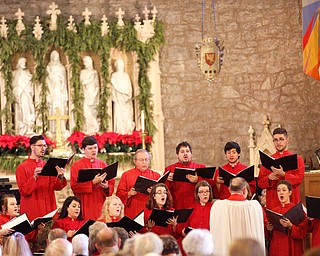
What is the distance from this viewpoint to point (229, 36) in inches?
479

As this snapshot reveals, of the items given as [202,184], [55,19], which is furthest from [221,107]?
[202,184]

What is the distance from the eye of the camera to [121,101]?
11734 mm

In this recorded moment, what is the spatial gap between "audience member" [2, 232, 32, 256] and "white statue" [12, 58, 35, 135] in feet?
16.5

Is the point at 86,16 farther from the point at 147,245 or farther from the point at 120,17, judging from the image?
the point at 147,245

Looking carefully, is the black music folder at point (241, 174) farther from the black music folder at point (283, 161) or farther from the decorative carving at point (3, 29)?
the decorative carving at point (3, 29)

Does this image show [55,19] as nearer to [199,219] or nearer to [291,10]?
[291,10]

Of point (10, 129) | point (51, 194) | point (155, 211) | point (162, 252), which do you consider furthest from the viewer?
point (10, 129)

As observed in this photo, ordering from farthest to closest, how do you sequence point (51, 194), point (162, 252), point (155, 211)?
point (51, 194) < point (155, 211) < point (162, 252)

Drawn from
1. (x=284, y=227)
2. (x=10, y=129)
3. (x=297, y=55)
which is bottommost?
(x=284, y=227)

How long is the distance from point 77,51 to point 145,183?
404cm

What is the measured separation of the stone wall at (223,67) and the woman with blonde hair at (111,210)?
4285 mm

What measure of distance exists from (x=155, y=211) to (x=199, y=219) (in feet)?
1.90

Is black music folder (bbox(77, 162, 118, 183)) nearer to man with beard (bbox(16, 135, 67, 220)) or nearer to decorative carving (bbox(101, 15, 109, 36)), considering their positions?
man with beard (bbox(16, 135, 67, 220))


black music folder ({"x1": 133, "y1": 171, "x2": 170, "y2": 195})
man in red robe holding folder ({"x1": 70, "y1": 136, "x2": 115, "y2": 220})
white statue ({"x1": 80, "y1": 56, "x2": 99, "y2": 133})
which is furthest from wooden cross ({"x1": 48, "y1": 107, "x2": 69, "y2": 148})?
black music folder ({"x1": 133, "y1": 171, "x2": 170, "y2": 195})
